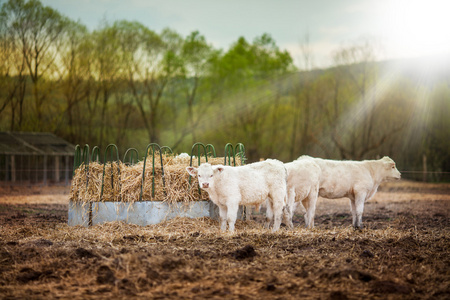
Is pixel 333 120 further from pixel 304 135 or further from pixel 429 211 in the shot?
pixel 429 211

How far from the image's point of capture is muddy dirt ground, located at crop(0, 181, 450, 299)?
18.6 ft

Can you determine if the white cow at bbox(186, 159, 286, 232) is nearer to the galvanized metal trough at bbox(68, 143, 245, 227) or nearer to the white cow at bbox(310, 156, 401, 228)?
the galvanized metal trough at bbox(68, 143, 245, 227)

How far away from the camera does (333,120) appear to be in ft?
138

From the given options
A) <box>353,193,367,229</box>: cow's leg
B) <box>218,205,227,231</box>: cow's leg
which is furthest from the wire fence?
<box>218,205,227,231</box>: cow's leg

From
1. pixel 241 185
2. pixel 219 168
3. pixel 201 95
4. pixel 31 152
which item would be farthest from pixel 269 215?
pixel 201 95

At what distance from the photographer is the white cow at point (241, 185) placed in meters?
9.91

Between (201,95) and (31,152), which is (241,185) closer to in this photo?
(31,152)

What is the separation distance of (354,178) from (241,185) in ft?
13.4

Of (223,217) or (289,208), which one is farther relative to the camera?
(289,208)

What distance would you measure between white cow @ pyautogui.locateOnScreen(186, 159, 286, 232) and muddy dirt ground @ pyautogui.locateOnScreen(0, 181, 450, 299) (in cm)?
68

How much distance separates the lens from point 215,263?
6.82 meters

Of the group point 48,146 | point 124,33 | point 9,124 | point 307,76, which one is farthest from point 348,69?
point 9,124

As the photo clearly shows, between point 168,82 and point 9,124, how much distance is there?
14.3 m

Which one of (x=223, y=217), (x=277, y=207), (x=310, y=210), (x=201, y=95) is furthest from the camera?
(x=201, y=95)
